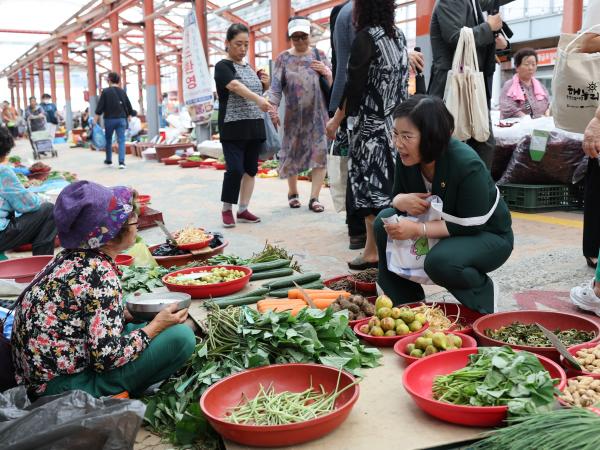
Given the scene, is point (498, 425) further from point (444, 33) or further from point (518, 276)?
point (444, 33)

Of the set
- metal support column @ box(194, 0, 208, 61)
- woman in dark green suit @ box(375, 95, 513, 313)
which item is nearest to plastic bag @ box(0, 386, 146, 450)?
woman in dark green suit @ box(375, 95, 513, 313)

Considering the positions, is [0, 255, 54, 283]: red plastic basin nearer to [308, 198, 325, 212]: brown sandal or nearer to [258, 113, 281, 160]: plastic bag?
[258, 113, 281, 160]: plastic bag

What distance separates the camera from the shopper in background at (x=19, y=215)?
15.6 ft

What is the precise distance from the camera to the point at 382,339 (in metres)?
2.83

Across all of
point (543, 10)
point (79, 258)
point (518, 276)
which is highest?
point (543, 10)

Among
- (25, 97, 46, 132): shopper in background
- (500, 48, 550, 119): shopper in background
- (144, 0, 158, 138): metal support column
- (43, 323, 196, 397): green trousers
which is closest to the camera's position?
(43, 323, 196, 397): green trousers

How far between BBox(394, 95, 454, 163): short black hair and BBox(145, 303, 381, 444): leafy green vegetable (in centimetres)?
92

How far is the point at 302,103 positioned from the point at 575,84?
3256 millimetres

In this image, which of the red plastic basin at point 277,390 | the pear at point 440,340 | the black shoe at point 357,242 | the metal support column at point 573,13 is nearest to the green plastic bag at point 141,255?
the black shoe at point 357,242

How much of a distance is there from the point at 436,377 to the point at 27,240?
12.3ft

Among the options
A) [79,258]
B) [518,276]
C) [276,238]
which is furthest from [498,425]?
[276,238]

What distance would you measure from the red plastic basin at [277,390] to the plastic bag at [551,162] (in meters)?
4.73

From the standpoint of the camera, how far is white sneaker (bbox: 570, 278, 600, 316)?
3459 millimetres

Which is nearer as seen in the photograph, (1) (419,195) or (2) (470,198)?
(2) (470,198)
